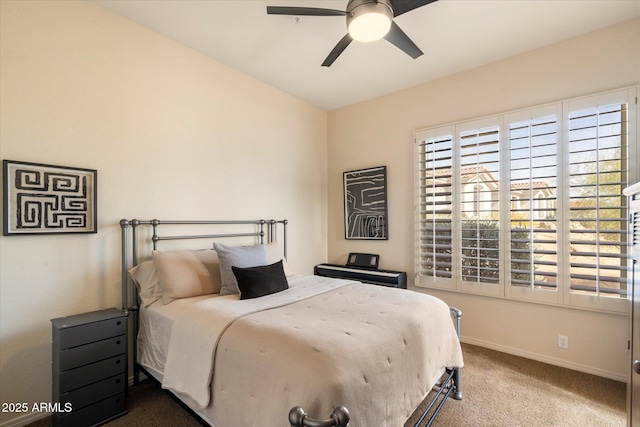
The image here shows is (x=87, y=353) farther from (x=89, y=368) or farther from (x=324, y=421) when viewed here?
(x=324, y=421)

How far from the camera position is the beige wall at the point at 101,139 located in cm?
188

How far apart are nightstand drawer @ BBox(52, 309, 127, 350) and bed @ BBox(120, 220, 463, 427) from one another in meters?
0.22

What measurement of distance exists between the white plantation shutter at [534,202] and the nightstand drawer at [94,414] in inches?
133

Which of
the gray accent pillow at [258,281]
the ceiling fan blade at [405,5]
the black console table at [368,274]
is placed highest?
the ceiling fan blade at [405,5]

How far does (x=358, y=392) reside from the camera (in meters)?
1.20

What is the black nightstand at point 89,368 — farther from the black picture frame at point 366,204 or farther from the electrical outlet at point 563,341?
the electrical outlet at point 563,341

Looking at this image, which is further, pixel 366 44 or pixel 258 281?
pixel 366 44

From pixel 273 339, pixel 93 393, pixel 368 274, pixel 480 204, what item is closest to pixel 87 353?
pixel 93 393

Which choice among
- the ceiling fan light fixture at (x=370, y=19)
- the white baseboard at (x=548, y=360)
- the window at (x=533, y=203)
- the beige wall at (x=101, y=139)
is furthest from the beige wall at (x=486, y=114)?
the ceiling fan light fixture at (x=370, y=19)

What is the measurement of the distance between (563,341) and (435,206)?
166cm

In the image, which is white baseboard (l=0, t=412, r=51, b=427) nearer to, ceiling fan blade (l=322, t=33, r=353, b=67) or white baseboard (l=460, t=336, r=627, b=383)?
ceiling fan blade (l=322, t=33, r=353, b=67)

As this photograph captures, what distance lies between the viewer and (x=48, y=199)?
195 centimetres

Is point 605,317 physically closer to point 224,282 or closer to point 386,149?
point 386,149

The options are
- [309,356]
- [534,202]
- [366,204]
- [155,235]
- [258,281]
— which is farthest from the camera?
[366,204]
